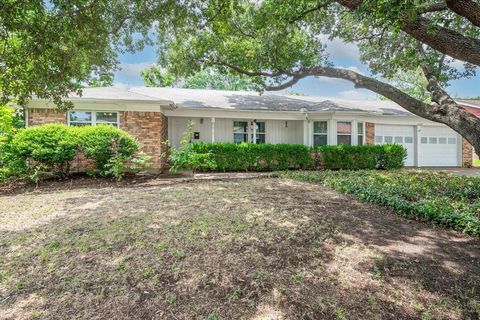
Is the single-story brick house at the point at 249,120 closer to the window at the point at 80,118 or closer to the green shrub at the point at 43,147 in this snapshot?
the window at the point at 80,118

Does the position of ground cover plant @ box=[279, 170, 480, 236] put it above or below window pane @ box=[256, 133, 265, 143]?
below

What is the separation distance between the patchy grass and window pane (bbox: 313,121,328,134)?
9646mm

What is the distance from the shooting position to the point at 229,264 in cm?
353

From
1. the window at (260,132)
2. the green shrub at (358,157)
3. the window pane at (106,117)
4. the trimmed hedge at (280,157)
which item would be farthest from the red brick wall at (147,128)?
the green shrub at (358,157)

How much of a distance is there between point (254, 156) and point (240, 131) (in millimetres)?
3834

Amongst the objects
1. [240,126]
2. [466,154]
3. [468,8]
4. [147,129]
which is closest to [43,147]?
[147,129]

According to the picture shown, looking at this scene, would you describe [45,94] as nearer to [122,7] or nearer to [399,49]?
[122,7]

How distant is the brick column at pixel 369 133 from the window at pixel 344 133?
1375 mm

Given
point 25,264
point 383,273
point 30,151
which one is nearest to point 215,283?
point 383,273

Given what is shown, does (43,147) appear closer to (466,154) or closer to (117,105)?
(117,105)

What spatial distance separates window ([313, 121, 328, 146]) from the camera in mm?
14906

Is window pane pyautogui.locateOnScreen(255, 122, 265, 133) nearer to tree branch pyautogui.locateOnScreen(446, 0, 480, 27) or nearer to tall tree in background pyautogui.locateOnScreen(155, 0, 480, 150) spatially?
tall tree in background pyautogui.locateOnScreen(155, 0, 480, 150)

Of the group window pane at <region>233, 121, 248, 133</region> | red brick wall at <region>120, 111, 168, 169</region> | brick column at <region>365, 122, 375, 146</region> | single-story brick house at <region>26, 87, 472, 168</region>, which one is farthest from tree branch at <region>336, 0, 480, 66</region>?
brick column at <region>365, 122, 375, 146</region>

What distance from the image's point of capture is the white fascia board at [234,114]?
13.4m
